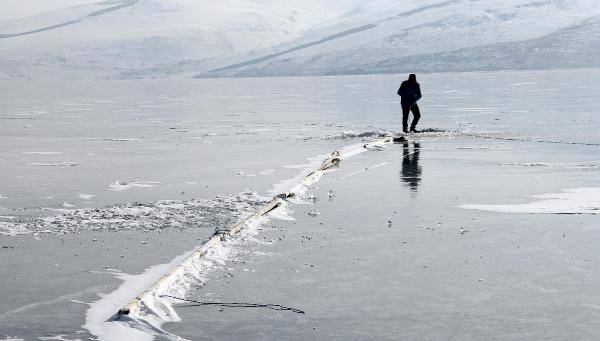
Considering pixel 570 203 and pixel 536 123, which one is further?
pixel 536 123

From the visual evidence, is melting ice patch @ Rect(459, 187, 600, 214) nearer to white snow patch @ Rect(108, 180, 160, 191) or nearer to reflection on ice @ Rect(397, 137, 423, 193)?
reflection on ice @ Rect(397, 137, 423, 193)

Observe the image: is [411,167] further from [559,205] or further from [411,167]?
[559,205]

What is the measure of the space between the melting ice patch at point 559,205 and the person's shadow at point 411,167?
220 centimetres

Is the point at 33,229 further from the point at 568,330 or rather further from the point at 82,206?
the point at 568,330

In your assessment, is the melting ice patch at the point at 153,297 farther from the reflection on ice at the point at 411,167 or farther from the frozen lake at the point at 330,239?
the reflection on ice at the point at 411,167

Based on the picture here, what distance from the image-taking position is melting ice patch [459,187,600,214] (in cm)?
1381

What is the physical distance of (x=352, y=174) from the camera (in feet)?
63.1

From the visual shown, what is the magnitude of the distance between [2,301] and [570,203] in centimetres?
914

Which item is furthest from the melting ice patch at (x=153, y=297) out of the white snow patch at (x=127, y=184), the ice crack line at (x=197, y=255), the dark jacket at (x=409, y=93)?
the dark jacket at (x=409, y=93)

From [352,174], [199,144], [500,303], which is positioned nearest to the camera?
[500,303]

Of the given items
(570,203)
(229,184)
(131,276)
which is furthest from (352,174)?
(131,276)

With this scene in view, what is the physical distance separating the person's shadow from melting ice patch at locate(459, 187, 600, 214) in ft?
7.21

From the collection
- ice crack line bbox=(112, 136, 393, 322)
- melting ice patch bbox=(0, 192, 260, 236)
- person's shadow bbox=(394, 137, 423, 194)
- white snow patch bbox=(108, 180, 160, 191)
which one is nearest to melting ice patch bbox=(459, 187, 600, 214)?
person's shadow bbox=(394, 137, 423, 194)

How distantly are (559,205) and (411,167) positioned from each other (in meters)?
6.31
